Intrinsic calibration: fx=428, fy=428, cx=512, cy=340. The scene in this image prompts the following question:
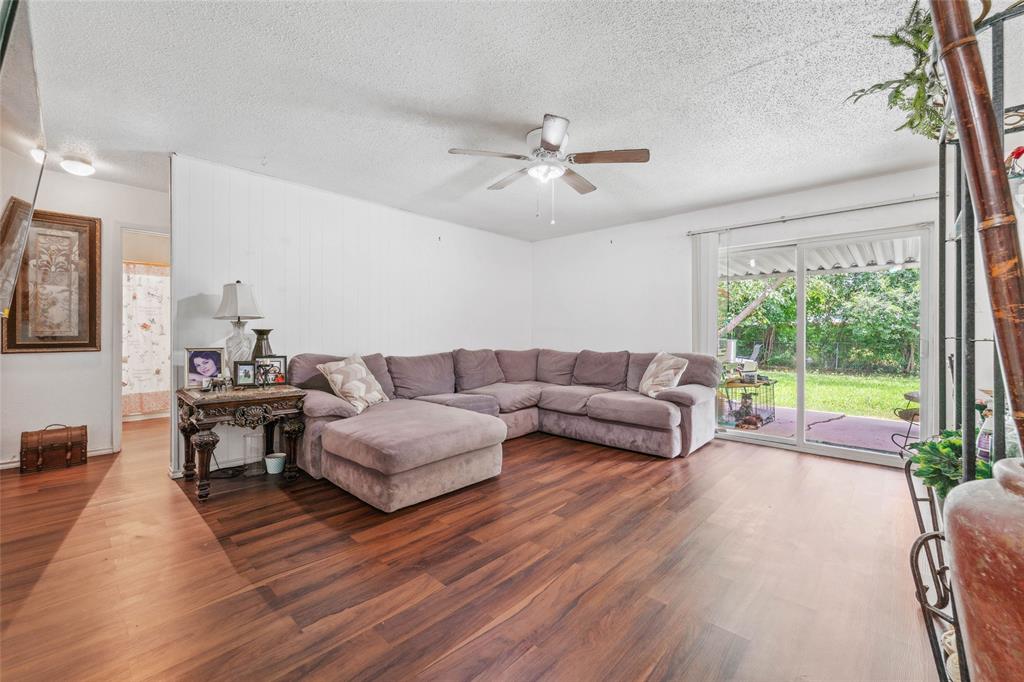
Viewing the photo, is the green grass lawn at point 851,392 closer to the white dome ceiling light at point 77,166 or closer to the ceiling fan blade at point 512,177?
the ceiling fan blade at point 512,177

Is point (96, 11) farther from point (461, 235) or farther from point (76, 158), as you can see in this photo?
point (461, 235)

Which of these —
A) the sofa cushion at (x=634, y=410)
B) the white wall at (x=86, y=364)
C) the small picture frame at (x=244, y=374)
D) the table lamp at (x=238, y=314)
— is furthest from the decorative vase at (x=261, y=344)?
the sofa cushion at (x=634, y=410)

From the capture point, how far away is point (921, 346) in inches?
138

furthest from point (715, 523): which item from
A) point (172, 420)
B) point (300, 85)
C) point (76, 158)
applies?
point (76, 158)

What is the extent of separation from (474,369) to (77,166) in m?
3.78

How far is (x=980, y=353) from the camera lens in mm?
2986

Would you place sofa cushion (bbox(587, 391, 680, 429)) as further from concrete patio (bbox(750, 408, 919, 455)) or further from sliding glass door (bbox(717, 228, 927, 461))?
concrete patio (bbox(750, 408, 919, 455))

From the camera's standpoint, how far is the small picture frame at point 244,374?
10.4 feet

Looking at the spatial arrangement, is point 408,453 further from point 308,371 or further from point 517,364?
point 517,364

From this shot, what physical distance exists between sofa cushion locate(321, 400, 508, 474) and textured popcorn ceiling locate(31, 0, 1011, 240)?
1944 millimetres

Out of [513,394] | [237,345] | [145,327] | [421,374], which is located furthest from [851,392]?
[145,327]

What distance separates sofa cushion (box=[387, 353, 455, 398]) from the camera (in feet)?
14.0

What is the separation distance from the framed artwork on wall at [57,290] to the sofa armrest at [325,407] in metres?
2.26

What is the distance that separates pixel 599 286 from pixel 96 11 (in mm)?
4736
